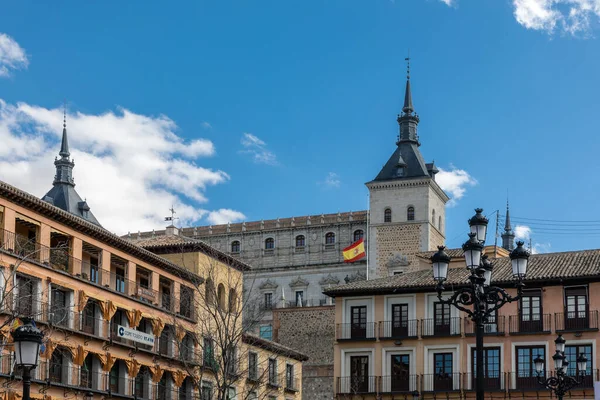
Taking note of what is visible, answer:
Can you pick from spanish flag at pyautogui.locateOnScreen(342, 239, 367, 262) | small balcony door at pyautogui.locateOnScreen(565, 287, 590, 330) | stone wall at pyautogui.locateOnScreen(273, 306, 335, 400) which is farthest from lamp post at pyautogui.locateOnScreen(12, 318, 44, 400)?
spanish flag at pyautogui.locateOnScreen(342, 239, 367, 262)

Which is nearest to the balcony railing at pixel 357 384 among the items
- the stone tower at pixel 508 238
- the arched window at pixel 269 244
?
the arched window at pixel 269 244

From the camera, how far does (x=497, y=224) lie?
3241 inches

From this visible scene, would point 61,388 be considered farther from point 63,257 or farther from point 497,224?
point 497,224

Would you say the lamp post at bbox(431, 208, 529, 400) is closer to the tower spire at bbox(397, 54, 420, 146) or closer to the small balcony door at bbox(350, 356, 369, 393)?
the small balcony door at bbox(350, 356, 369, 393)

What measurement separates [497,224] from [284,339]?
65.0ft

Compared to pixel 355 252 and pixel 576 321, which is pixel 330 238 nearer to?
pixel 355 252

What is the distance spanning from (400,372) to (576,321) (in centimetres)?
891

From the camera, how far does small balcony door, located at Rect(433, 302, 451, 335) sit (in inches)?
2164

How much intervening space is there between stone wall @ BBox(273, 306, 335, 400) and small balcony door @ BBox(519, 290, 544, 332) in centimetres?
3149

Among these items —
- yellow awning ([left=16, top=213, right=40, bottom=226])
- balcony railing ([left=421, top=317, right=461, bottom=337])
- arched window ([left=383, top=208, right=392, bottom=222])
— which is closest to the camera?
yellow awning ([left=16, top=213, right=40, bottom=226])

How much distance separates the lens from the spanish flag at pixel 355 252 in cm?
10612

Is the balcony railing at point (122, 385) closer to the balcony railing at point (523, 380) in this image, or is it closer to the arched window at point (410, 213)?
the balcony railing at point (523, 380)

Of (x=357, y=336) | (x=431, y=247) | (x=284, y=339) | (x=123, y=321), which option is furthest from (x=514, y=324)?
(x=431, y=247)

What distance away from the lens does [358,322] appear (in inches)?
2235
